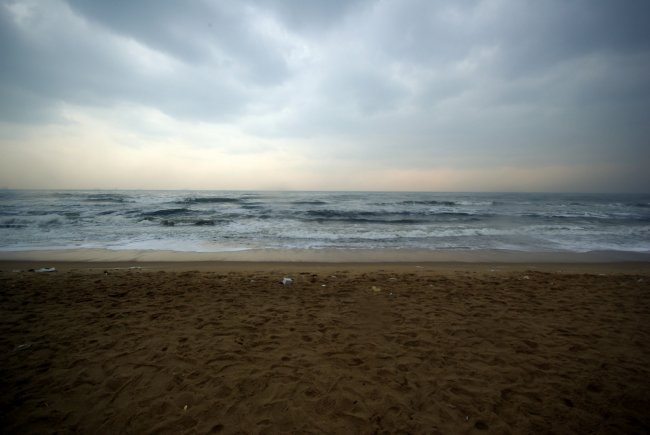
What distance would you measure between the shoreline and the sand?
3134 millimetres

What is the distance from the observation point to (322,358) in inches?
139

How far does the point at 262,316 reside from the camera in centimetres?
479

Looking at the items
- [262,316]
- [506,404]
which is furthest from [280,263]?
[506,404]

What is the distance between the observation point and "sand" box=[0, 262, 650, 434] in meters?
2.62

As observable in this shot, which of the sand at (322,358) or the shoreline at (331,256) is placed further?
the shoreline at (331,256)

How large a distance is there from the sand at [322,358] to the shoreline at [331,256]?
3134 millimetres

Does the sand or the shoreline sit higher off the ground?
the sand

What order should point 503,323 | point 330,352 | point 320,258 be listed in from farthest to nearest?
point 320,258
point 503,323
point 330,352

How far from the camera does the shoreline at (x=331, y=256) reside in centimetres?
946

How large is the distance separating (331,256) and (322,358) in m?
6.76

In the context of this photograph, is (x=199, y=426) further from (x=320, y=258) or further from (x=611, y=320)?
(x=320, y=258)

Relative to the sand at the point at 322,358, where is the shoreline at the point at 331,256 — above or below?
below

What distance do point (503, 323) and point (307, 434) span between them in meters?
3.79

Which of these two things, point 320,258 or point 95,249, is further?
point 95,249
